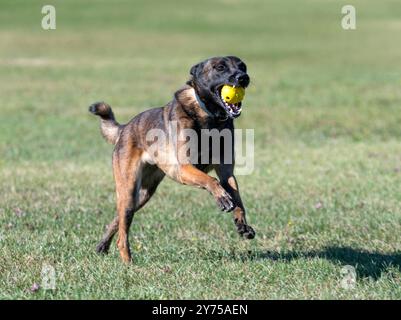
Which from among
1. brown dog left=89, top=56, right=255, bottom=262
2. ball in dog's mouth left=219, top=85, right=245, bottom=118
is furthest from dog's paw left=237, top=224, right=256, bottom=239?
ball in dog's mouth left=219, top=85, right=245, bottom=118

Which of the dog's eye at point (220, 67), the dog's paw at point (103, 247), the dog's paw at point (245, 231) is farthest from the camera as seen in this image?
the dog's paw at point (103, 247)

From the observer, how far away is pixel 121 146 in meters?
8.48

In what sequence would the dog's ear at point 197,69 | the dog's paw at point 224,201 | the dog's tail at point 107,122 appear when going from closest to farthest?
1. the dog's paw at point 224,201
2. the dog's ear at point 197,69
3. the dog's tail at point 107,122

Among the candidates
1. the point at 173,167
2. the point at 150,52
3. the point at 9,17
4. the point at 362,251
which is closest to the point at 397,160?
the point at 362,251

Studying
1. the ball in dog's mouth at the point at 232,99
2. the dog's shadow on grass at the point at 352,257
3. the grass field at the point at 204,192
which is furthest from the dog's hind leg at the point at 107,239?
the ball in dog's mouth at the point at 232,99

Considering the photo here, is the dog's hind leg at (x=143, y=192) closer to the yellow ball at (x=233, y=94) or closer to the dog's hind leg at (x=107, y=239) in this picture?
the dog's hind leg at (x=107, y=239)

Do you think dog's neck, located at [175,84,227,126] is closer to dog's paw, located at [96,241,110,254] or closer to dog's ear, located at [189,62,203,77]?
dog's ear, located at [189,62,203,77]

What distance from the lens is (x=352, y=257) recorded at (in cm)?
813

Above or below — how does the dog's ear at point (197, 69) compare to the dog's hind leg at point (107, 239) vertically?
above

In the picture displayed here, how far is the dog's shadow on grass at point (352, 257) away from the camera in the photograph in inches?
298

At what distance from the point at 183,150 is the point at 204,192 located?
450cm

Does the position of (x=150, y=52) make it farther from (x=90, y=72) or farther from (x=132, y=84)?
(x=132, y=84)

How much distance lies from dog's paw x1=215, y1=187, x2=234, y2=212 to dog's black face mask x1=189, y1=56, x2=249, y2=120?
2.25 feet

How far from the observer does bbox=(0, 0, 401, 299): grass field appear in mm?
7246
